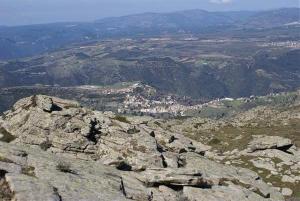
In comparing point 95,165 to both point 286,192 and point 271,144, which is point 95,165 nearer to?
point 286,192

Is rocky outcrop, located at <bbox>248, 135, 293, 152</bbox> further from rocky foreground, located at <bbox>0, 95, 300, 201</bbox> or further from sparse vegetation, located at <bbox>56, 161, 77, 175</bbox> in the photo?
sparse vegetation, located at <bbox>56, 161, 77, 175</bbox>

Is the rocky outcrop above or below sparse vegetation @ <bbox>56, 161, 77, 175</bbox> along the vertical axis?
below

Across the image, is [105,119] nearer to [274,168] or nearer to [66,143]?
[66,143]

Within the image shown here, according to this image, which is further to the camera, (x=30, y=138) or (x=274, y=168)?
(x=274, y=168)

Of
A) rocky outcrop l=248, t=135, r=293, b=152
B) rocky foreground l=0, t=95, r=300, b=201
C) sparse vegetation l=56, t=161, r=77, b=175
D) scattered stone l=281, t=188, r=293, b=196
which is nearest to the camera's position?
rocky foreground l=0, t=95, r=300, b=201

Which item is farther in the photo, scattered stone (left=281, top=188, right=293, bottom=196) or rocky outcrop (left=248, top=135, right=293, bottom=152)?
rocky outcrop (left=248, top=135, right=293, bottom=152)

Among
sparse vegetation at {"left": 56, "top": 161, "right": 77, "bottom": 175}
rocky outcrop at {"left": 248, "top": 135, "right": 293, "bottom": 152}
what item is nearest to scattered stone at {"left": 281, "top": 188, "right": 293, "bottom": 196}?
rocky outcrop at {"left": 248, "top": 135, "right": 293, "bottom": 152}

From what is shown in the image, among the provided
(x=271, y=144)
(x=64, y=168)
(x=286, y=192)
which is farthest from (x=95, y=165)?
(x=271, y=144)

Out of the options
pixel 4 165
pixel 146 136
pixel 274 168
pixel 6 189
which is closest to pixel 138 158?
pixel 146 136
